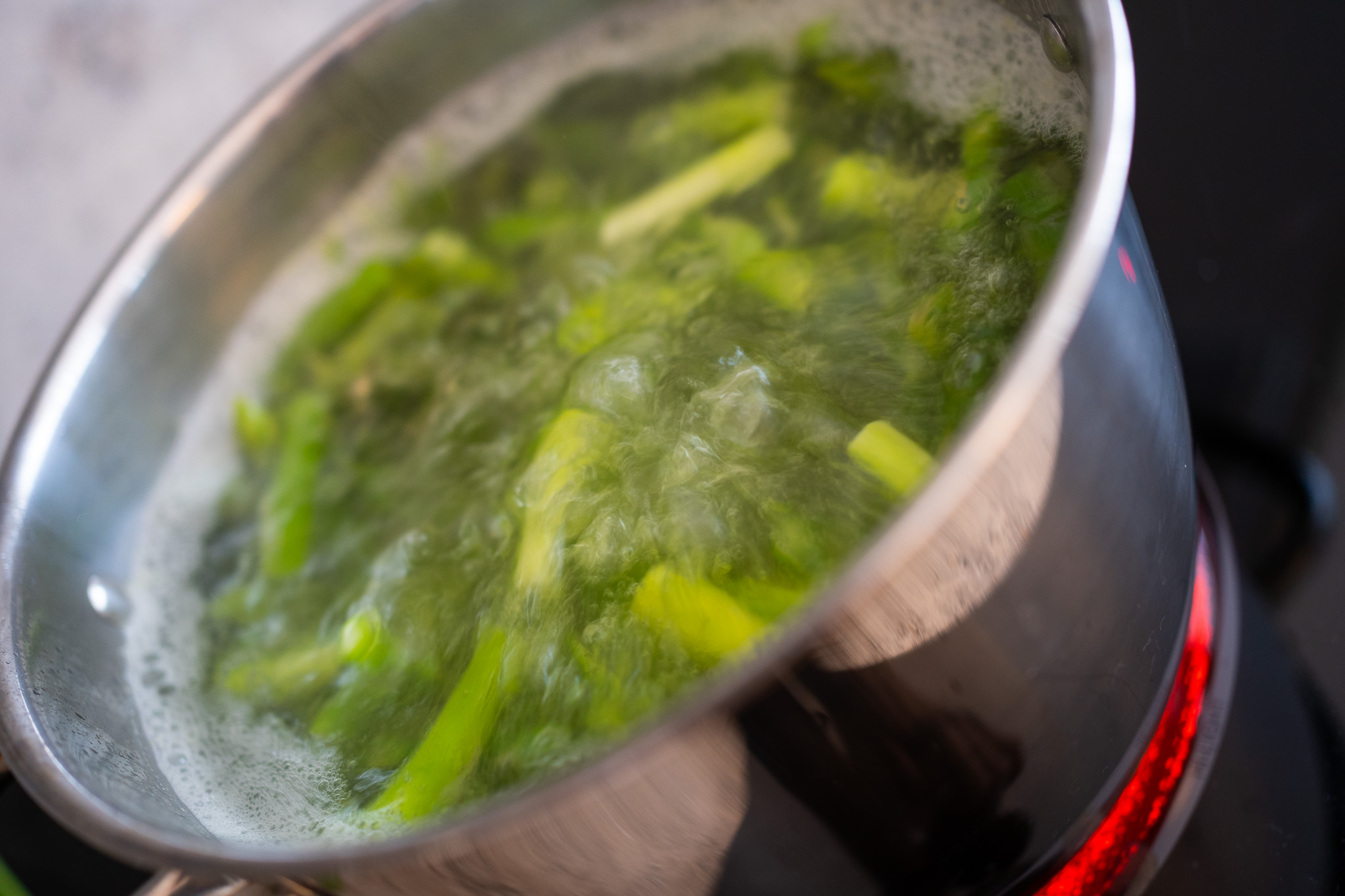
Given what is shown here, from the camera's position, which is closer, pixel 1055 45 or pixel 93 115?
pixel 1055 45

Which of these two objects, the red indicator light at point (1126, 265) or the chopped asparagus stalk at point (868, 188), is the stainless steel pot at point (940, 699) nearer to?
the red indicator light at point (1126, 265)

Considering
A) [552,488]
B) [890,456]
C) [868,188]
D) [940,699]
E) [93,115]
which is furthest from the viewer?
[93,115]

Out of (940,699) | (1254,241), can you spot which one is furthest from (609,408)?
(1254,241)

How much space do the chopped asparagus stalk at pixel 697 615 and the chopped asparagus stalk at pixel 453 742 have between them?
105 mm

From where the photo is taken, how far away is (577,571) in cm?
51

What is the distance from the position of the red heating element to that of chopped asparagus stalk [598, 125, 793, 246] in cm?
47

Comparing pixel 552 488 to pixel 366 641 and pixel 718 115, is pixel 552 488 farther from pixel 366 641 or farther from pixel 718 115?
pixel 718 115

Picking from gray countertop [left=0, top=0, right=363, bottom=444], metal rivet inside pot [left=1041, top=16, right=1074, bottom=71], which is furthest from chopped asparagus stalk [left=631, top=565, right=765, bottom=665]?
gray countertop [left=0, top=0, right=363, bottom=444]

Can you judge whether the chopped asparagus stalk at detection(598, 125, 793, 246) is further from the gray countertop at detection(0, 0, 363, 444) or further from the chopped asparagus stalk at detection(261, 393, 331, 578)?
the gray countertop at detection(0, 0, 363, 444)

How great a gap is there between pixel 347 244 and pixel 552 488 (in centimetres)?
40

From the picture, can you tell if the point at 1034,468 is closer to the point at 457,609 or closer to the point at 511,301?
the point at 457,609

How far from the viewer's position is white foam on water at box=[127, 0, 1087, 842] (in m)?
0.52

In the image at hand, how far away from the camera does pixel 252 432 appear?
2.51 ft

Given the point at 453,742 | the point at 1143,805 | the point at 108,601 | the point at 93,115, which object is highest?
the point at 93,115
